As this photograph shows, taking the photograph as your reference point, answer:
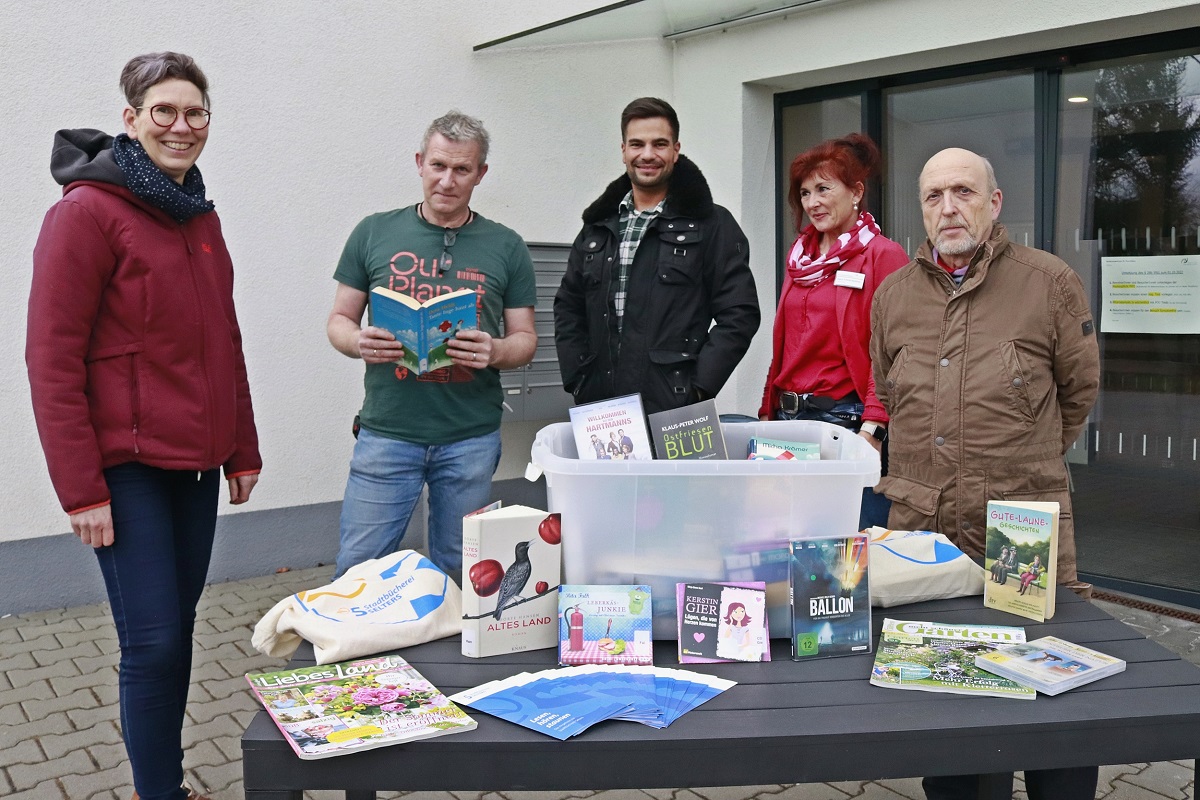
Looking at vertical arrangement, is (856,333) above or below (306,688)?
above

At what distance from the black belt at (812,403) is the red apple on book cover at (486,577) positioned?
1.64 m

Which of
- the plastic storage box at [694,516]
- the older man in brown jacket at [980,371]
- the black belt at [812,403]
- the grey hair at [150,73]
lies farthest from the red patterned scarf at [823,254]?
the grey hair at [150,73]

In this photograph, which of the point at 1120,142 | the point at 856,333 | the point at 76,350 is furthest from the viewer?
the point at 1120,142

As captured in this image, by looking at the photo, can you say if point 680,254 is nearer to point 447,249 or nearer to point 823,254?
point 823,254

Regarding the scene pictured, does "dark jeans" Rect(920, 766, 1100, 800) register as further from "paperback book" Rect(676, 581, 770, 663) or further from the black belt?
the black belt

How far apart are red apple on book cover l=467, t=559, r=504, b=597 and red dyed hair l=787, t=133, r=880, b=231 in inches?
78.9

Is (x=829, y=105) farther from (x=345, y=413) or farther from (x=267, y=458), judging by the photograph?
(x=267, y=458)

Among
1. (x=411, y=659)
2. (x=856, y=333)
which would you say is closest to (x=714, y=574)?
(x=411, y=659)

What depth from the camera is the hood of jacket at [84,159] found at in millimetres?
2102

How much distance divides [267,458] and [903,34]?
3726mm

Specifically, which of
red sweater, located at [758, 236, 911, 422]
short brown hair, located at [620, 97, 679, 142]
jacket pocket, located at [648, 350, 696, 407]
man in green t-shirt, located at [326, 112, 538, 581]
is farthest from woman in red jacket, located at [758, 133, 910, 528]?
man in green t-shirt, located at [326, 112, 538, 581]

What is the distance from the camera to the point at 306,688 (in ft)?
5.19

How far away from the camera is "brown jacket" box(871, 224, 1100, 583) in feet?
7.53

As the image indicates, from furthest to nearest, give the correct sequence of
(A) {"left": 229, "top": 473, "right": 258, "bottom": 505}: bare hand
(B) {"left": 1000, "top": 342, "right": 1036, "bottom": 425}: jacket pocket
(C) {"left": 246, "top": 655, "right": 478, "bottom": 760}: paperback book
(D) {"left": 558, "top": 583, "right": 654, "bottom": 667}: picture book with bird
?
(A) {"left": 229, "top": 473, "right": 258, "bottom": 505}: bare hand, (B) {"left": 1000, "top": 342, "right": 1036, "bottom": 425}: jacket pocket, (D) {"left": 558, "top": 583, "right": 654, "bottom": 667}: picture book with bird, (C) {"left": 246, "top": 655, "right": 478, "bottom": 760}: paperback book
